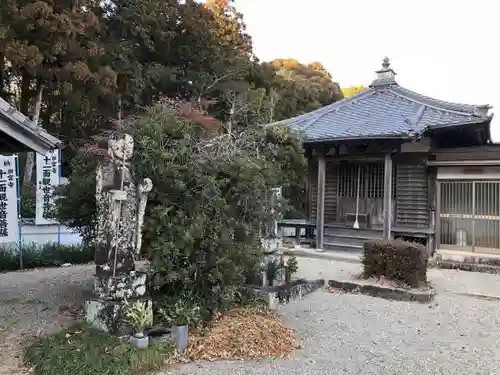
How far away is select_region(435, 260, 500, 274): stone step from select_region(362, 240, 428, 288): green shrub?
10.9 feet

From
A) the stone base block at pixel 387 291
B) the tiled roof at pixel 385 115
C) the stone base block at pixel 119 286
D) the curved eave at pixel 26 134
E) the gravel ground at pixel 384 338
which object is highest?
the tiled roof at pixel 385 115

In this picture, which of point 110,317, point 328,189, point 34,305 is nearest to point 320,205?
point 328,189

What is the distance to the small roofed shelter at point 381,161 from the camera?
1278cm

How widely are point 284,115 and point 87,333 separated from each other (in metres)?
19.6

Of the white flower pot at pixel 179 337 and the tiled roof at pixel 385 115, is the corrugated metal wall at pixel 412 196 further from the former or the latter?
the white flower pot at pixel 179 337

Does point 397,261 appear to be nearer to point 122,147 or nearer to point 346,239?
point 346,239

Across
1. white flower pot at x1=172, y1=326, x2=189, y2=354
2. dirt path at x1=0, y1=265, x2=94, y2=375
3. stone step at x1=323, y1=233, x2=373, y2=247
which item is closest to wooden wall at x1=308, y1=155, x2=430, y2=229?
stone step at x1=323, y1=233, x2=373, y2=247

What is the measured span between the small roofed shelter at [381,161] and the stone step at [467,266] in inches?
25.4

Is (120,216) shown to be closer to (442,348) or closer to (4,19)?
(442,348)

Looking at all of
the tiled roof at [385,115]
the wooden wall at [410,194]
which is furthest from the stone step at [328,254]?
the tiled roof at [385,115]

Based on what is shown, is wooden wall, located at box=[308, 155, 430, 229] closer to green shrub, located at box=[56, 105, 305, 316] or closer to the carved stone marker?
green shrub, located at box=[56, 105, 305, 316]

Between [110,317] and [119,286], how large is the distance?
36 cm

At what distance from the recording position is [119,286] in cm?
539

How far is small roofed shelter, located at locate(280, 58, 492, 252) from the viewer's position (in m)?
12.8
